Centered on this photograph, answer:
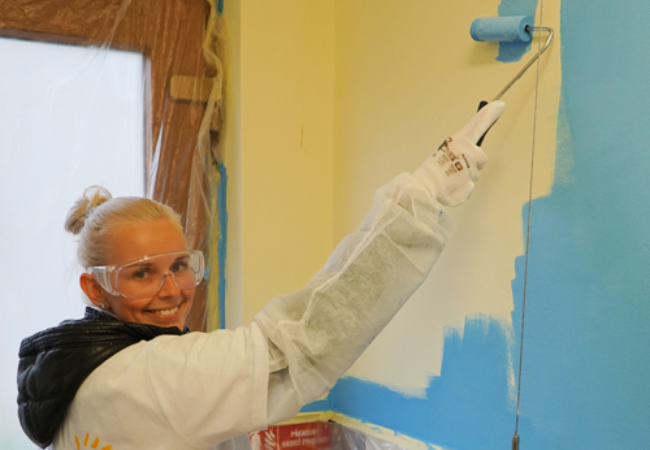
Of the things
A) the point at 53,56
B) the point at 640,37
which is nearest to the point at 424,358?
the point at 640,37

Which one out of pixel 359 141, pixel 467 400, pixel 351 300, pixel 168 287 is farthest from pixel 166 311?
pixel 359 141

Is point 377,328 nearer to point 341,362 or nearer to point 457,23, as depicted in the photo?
point 341,362

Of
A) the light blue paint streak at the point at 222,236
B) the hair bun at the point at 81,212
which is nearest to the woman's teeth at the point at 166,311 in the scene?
the hair bun at the point at 81,212

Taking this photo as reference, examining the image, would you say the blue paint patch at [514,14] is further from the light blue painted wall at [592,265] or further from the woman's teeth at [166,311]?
the woman's teeth at [166,311]

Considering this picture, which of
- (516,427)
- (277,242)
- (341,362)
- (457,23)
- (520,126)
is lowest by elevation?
(516,427)

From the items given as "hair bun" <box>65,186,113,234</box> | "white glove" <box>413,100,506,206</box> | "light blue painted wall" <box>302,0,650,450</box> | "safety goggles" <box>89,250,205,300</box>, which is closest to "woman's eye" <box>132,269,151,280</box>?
"safety goggles" <box>89,250,205,300</box>

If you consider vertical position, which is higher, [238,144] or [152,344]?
[238,144]

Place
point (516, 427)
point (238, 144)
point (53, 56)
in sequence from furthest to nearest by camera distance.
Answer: point (238, 144)
point (53, 56)
point (516, 427)

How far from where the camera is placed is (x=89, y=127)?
5.58 ft

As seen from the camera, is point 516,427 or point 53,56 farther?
point 53,56

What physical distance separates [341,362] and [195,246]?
3.18 feet

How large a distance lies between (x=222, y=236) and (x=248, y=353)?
0.95 metres

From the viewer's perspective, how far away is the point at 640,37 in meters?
1.08

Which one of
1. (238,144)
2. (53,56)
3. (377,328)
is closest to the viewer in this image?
(377,328)
